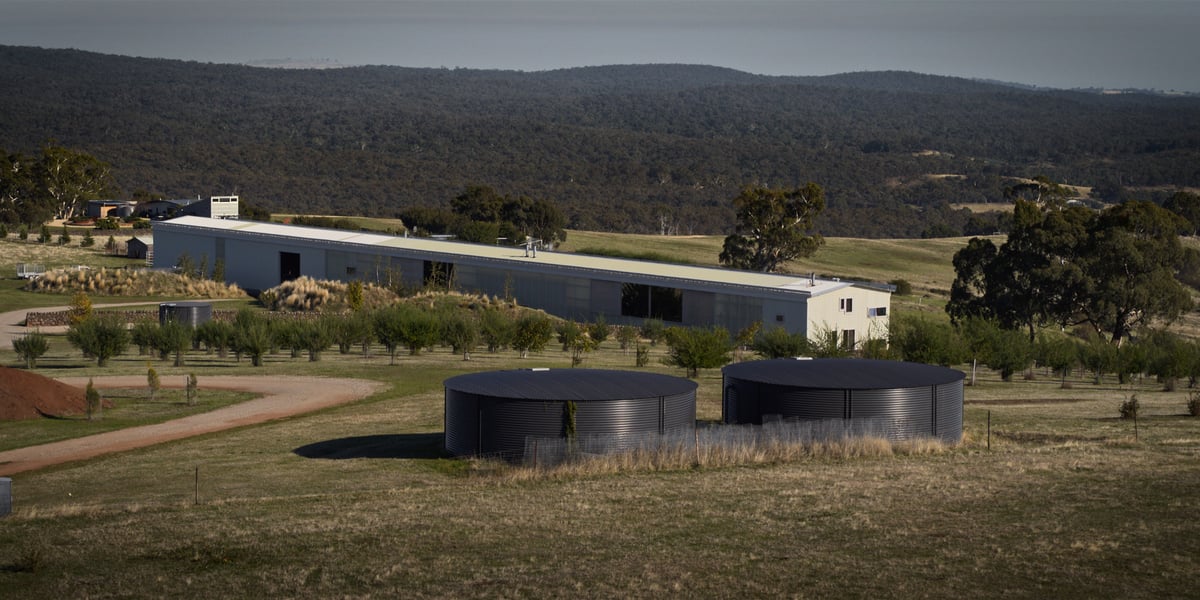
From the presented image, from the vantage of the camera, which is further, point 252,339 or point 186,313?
point 186,313

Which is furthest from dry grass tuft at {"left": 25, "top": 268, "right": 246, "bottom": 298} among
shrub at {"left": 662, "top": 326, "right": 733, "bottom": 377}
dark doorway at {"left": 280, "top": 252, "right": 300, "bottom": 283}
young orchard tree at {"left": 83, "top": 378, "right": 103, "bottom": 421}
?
young orchard tree at {"left": 83, "top": 378, "right": 103, "bottom": 421}

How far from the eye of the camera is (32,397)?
38.6 meters

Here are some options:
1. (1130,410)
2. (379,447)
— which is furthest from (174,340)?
(1130,410)

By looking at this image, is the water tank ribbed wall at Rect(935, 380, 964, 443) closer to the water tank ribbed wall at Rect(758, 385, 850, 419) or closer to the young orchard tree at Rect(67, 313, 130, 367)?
the water tank ribbed wall at Rect(758, 385, 850, 419)

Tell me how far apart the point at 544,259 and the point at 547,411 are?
4408 centimetres

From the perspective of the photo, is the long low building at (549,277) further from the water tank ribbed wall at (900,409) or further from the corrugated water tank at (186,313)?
the water tank ribbed wall at (900,409)

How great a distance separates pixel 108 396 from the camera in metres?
41.8

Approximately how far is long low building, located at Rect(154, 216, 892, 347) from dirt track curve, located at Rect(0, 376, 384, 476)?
71.9 ft

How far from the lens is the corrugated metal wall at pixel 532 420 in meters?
30.5

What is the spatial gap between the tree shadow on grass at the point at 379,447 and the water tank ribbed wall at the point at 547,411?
102cm

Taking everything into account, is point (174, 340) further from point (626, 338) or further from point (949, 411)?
point (949, 411)

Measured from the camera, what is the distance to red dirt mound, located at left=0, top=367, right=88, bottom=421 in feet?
125

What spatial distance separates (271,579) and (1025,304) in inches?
2254

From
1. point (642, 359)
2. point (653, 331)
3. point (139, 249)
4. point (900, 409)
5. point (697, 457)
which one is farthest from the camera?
point (139, 249)
